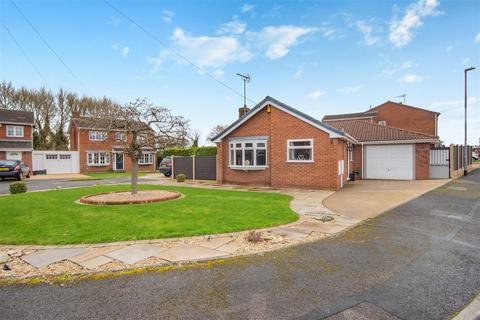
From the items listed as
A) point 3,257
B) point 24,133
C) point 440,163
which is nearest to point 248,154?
point 3,257

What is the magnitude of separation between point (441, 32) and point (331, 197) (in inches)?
389

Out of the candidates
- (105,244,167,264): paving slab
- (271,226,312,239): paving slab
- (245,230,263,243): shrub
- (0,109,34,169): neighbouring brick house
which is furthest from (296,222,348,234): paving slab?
(0,109,34,169): neighbouring brick house

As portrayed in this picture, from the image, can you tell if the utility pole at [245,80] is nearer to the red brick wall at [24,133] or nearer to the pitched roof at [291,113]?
the pitched roof at [291,113]

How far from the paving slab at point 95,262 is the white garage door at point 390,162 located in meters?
19.3

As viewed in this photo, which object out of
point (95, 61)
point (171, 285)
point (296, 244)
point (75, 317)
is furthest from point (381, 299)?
point (95, 61)

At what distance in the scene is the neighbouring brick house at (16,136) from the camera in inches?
1105

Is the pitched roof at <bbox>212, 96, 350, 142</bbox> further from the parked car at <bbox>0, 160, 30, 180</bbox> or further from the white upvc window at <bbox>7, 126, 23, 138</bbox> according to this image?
the white upvc window at <bbox>7, 126, 23, 138</bbox>

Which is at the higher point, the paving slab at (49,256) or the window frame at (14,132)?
the window frame at (14,132)

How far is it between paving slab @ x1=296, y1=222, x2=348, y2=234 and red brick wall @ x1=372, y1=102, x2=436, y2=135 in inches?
1398

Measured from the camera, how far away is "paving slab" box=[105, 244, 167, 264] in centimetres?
458

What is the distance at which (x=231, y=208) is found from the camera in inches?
343

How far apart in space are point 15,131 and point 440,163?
40.6 meters

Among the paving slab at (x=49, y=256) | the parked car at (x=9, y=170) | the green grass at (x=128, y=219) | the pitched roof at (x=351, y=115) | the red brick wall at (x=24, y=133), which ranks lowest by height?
the paving slab at (x=49, y=256)

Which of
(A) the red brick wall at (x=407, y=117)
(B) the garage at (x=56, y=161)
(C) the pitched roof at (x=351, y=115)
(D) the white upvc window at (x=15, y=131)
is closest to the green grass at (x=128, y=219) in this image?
(B) the garage at (x=56, y=161)
